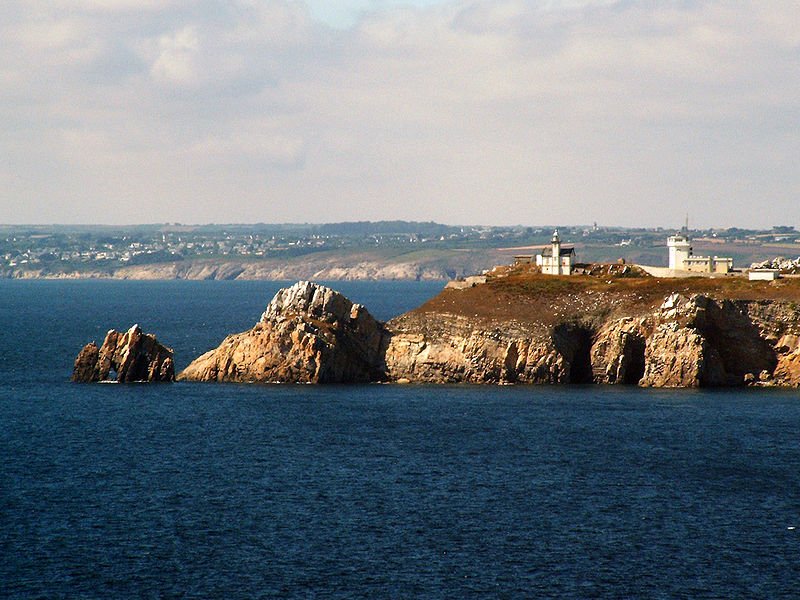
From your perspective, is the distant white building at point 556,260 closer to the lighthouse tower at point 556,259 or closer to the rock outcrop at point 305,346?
the lighthouse tower at point 556,259

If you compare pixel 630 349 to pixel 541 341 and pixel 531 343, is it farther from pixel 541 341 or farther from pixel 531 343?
pixel 531 343

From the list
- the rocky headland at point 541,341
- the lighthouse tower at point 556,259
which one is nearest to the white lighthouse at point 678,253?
the lighthouse tower at point 556,259

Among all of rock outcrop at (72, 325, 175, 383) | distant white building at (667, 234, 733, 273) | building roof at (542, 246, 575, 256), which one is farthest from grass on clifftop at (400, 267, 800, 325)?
rock outcrop at (72, 325, 175, 383)

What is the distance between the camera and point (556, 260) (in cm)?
15012

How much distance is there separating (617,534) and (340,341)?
6359cm

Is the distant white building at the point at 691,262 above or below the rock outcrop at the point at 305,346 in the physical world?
above

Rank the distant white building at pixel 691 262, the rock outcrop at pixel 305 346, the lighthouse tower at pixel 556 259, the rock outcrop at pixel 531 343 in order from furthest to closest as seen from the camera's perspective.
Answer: the lighthouse tower at pixel 556 259 < the distant white building at pixel 691 262 < the rock outcrop at pixel 305 346 < the rock outcrop at pixel 531 343

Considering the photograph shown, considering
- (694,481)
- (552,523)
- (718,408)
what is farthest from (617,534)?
(718,408)

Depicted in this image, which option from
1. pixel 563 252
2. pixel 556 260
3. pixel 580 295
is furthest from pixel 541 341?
pixel 563 252

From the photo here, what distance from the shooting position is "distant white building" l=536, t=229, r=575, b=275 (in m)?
150

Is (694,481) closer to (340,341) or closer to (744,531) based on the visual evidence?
(744,531)

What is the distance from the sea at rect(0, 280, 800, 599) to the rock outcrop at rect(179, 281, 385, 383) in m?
4.97

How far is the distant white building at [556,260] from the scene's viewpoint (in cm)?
14950

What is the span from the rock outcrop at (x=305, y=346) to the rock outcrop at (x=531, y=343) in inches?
4.1
